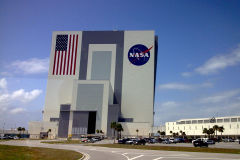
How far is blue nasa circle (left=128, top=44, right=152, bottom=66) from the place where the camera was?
140 metres

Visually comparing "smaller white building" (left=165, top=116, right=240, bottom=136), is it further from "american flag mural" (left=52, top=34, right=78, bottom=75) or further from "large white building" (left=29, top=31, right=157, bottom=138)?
"american flag mural" (left=52, top=34, right=78, bottom=75)

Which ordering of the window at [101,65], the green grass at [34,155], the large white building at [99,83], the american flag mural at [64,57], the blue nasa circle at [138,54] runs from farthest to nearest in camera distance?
the american flag mural at [64,57] < the window at [101,65] < the blue nasa circle at [138,54] < the large white building at [99,83] < the green grass at [34,155]

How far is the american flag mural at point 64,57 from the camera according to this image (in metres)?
144

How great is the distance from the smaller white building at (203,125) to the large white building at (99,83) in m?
46.5

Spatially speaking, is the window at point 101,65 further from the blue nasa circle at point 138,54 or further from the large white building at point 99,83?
the blue nasa circle at point 138,54

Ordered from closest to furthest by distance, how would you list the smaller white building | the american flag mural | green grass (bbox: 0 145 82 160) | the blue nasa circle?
green grass (bbox: 0 145 82 160) → the blue nasa circle → the american flag mural → the smaller white building

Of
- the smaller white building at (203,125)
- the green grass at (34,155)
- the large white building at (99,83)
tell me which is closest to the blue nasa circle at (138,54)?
the large white building at (99,83)

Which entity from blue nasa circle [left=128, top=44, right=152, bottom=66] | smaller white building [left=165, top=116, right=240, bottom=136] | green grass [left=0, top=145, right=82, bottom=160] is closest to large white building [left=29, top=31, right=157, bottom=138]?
blue nasa circle [left=128, top=44, right=152, bottom=66]

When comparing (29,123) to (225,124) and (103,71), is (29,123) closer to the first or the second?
(103,71)

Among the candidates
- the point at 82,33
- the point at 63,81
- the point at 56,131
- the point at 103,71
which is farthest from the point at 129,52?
the point at 56,131

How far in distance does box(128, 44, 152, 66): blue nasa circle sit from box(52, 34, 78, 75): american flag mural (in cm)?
3332

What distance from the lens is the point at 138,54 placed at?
5610 inches

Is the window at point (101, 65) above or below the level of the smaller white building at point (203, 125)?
above

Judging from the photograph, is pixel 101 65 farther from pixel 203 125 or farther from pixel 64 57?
pixel 203 125
